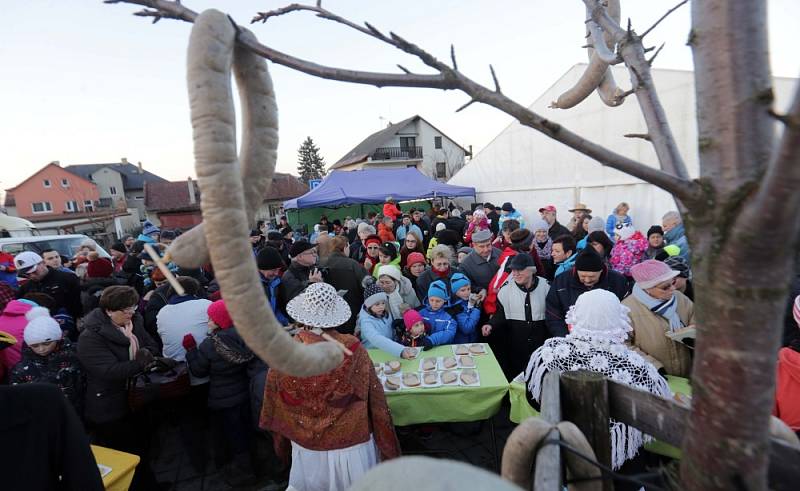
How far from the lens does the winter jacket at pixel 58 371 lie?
103 inches

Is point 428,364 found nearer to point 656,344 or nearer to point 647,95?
point 656,344

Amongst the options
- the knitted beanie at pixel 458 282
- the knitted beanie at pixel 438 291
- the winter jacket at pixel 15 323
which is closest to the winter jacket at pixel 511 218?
the knitted beanie at pixel 458 282

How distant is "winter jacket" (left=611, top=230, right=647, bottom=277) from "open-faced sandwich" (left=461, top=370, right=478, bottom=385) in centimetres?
335

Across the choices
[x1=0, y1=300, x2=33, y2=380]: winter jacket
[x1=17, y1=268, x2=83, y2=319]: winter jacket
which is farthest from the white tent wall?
[x1=17, y1=268, x2=83, y2=319]: winter jacket

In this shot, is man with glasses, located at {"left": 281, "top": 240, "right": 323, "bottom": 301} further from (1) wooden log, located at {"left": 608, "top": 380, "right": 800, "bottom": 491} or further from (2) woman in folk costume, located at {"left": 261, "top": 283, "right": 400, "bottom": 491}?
(1) wooden log, located at {"left": 608, "top": 380, "right": 800, "bottom": 491}

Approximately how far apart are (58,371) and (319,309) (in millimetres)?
2033

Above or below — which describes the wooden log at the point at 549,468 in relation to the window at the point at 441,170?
below

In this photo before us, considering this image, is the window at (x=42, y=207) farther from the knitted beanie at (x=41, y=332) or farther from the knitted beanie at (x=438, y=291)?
the knitted beanie at (x=438, y=291)

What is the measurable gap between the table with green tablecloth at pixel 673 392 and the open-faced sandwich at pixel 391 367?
37.8 inches

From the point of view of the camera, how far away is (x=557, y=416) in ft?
4.11

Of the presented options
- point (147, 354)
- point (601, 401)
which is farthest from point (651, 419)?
point (147, 354)

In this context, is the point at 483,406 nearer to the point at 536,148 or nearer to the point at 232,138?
the point at 232,138

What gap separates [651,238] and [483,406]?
13.2ft

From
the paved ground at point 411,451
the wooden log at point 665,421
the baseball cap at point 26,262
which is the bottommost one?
the paved ground at point 411,451
